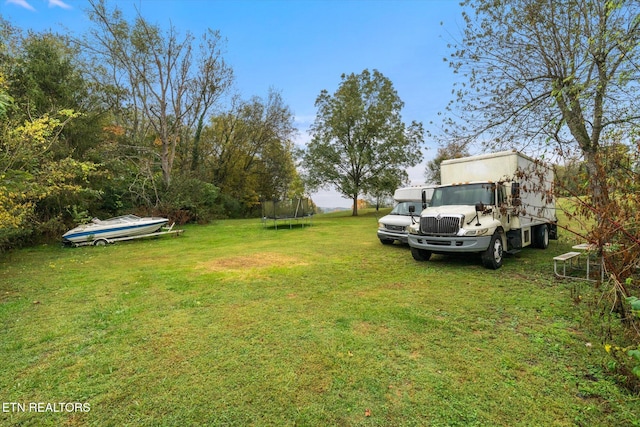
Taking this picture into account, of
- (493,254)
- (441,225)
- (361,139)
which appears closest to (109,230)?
(441,225)

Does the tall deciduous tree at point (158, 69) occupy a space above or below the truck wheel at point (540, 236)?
above

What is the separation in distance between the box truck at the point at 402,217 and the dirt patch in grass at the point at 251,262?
3.57 metres

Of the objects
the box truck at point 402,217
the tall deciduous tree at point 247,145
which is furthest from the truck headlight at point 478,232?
the tall deciduous tree at point 247,145

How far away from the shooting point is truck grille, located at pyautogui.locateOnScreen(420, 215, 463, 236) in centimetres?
654

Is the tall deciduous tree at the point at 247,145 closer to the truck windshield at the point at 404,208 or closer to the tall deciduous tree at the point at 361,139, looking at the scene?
the tall deciduous tree at the point at 361,139

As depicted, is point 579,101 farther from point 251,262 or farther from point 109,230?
point 109,230

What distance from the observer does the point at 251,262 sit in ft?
25.2

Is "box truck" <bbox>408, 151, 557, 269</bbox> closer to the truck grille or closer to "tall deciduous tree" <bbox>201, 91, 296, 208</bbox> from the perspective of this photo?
the truck grille

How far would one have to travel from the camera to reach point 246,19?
13.0 meters

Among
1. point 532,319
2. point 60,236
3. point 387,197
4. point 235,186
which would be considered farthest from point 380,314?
point 235,186

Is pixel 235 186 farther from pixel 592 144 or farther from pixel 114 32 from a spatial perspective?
pixel 592 144

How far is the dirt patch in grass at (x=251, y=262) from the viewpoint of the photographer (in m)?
7.18

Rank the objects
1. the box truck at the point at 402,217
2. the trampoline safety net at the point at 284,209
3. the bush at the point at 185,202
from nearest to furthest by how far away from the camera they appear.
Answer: the box truck at the point at 402,217, the trampoline safety net at the point at 284,209, the bush at the point at 185,202

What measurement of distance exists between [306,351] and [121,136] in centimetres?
2180
